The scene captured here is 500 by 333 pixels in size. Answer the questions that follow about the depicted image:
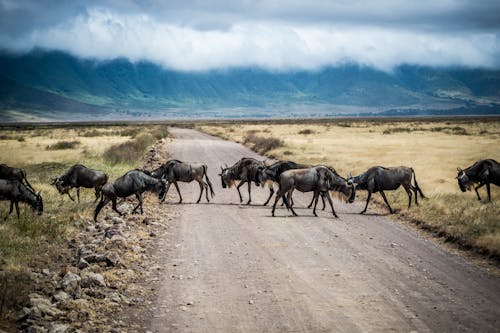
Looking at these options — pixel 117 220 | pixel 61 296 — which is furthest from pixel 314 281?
pixel 117 220

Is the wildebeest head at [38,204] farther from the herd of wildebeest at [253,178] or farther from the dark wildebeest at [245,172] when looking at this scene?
the dark wildebeest at [245,172]

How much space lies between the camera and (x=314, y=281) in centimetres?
1071

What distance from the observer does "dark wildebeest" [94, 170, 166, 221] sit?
656 inches

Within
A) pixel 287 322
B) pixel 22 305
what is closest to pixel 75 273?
pixel 22 305

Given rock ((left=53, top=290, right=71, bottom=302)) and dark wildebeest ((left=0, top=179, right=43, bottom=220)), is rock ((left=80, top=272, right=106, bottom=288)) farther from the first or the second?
dark wildebeest ((left=0, top=179, right=43, bottom=220))

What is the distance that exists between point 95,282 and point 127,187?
7435 millimetres

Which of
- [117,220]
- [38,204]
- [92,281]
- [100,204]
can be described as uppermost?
Answer: [100,204]

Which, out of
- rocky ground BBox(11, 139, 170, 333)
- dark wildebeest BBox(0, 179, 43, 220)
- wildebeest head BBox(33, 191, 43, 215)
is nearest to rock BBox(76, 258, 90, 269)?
rocky ground BBox(11, 139, 170, 333)

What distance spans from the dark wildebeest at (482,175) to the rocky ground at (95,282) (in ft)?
45.0

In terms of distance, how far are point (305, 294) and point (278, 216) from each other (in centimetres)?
800

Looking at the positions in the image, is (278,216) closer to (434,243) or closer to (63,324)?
(434,243)

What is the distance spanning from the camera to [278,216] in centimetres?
1791

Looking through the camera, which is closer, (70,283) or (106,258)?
(70,283)

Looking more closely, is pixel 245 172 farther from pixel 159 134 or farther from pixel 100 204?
pixel 159 134
